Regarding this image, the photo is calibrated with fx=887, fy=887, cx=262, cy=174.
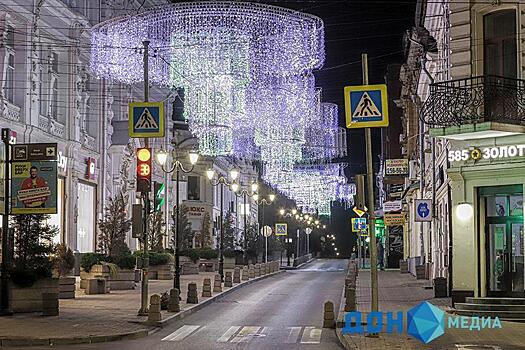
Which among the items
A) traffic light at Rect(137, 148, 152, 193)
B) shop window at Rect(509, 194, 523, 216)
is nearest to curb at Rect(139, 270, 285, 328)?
traffic light at Rect(137, 148, 152, 193)

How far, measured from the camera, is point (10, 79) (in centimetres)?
3978

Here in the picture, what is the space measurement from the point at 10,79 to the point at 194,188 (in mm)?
48144

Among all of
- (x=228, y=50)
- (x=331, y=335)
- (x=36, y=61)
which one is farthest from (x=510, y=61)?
(x=36, y=61)

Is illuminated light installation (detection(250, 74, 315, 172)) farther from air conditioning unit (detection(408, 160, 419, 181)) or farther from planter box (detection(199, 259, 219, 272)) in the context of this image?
planter box (detection(199, 259, 219, 272))

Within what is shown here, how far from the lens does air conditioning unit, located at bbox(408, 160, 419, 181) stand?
52.3 m

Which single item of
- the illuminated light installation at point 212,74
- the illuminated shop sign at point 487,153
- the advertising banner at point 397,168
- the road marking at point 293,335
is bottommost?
the road marking at point 293,335

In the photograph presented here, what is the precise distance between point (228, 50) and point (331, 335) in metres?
16.6

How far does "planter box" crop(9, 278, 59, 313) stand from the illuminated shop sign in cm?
1195

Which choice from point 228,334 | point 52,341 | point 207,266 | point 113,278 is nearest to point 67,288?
point 113,278

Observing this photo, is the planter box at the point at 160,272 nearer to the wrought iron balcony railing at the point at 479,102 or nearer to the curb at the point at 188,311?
the curb at the point at 188,311

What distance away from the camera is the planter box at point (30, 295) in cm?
2430

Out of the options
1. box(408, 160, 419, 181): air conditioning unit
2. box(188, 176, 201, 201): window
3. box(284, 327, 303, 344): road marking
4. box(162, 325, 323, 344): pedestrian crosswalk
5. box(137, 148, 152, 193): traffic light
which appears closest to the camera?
box(284, 327, 303, 344): road marking

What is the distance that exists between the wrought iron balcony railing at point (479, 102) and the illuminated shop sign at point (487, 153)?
0.92 metres

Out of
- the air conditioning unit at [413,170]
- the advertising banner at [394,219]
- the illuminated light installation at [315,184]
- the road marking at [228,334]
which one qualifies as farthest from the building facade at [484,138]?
the illuminated light installation at [315,184]
